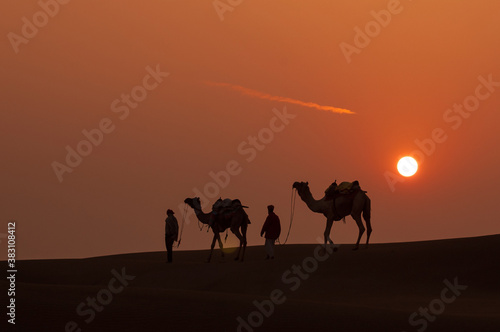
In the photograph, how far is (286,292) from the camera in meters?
21.4

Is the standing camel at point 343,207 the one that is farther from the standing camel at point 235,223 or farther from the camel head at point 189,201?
the camel head at point 189,201

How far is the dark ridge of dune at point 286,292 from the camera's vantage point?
1391 cm

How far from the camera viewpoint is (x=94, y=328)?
13242 millimetres

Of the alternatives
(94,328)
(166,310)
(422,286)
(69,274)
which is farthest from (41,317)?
(69,274)

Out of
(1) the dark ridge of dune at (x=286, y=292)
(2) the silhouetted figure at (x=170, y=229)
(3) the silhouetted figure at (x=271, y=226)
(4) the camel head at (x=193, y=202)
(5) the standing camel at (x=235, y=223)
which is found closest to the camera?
(1) the dark ridge of dune at (x=286, y=292)

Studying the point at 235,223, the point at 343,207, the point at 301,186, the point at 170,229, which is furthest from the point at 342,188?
the point at 170,229

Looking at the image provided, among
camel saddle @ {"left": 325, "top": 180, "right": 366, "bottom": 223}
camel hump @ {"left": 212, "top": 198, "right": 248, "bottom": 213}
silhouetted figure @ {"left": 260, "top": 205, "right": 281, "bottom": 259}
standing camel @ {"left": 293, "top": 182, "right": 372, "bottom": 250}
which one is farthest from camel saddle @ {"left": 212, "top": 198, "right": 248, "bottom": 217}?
camel saddle @ {"left": 325, "top": 180, "right": 366, "bottom": 223}

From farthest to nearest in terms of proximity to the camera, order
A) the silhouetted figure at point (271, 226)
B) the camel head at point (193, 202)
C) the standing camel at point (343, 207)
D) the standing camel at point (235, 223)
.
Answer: the camel head at point (193, 202) → the standing camel at point (235, 223) → the silhouetted figure at point (271, 226) → the standing camel at point (343, 207)

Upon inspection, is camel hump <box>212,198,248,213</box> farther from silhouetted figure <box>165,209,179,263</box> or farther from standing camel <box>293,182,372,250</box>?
standing camel <box>293,182,372,250</box>

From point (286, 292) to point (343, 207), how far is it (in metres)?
6.04

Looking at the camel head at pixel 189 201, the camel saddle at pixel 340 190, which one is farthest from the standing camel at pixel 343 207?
the camel head at pixel 189 201

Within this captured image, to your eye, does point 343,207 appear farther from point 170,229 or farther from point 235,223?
point 170,229

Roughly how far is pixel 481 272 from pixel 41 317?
11.7 metres

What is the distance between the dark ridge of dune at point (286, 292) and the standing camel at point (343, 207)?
3.98 feet
